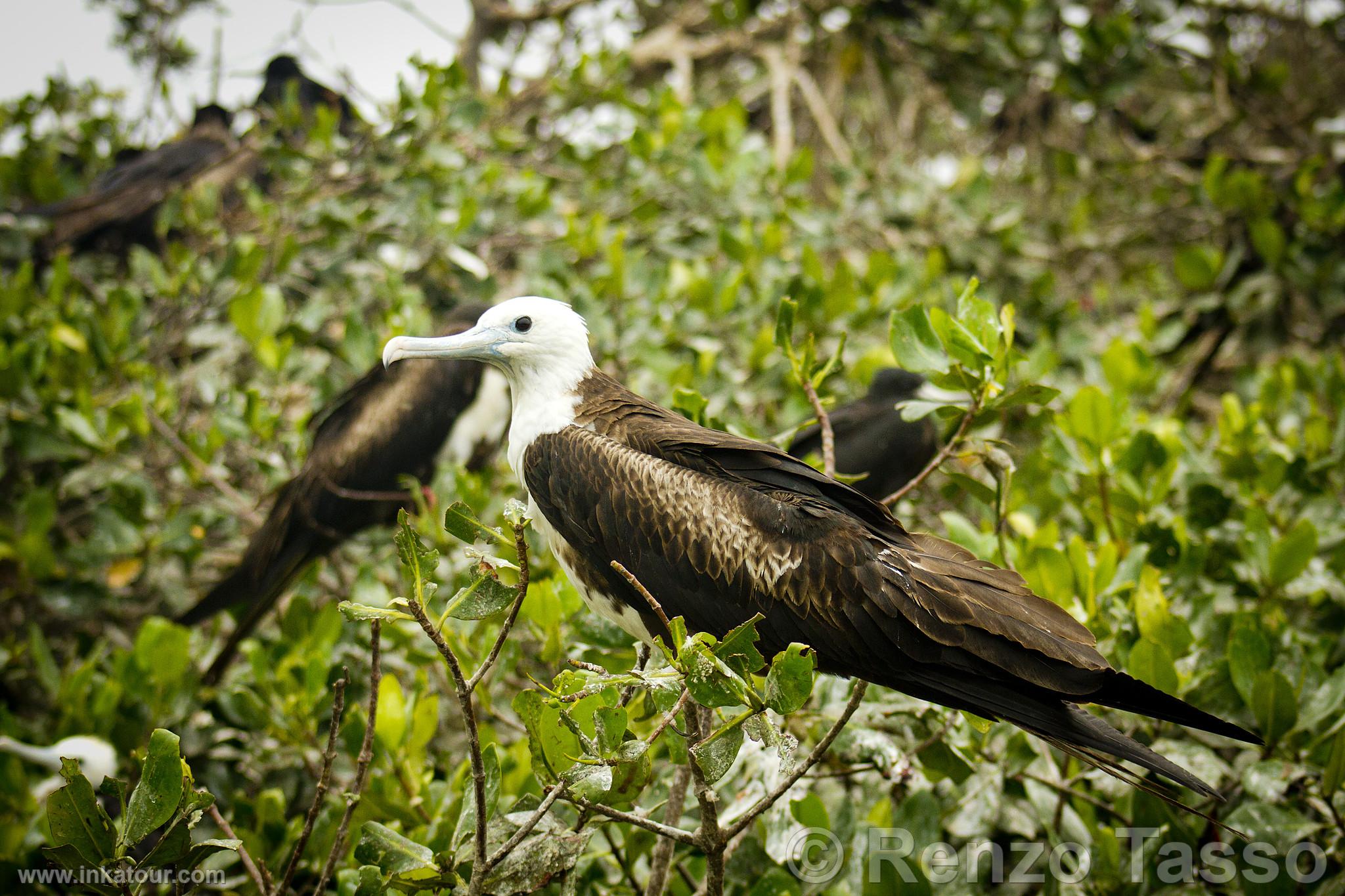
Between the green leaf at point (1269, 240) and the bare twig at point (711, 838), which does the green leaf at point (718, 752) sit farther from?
the green leaf at point (1269, 240)

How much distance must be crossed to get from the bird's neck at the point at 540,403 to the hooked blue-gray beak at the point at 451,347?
0.09 metres

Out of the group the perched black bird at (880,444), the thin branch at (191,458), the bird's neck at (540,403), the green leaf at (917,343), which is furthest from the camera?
the perched black bird at (880,444)

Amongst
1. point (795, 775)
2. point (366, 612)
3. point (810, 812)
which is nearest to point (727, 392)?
point (810, 812)

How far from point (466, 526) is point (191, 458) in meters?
2.08

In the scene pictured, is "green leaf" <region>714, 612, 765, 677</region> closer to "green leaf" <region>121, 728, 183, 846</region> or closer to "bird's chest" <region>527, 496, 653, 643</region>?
"bird's chest" <region>527, 496, 653, 643</region>

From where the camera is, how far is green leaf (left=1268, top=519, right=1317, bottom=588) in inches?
88.7

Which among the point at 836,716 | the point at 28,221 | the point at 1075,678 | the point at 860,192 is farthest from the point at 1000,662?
the point at 28,221

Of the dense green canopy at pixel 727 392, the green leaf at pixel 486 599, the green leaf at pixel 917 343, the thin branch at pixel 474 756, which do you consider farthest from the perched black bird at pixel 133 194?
the thin branch at pixel 474 756

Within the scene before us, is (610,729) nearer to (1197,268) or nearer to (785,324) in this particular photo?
(785,324)

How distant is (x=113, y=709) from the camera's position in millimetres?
2471

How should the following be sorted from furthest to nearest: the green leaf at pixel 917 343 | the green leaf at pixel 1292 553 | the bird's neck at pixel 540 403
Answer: the green leaf at pixel 1292 553 < the bird's neck at pixel 540 403 < the green leaf at pixel 917 343

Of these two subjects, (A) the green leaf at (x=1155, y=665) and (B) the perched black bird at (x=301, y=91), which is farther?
(B) the perched black bird at (x=301, y=91)

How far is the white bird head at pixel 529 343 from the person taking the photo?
2100 mm

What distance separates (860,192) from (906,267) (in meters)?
0.92
